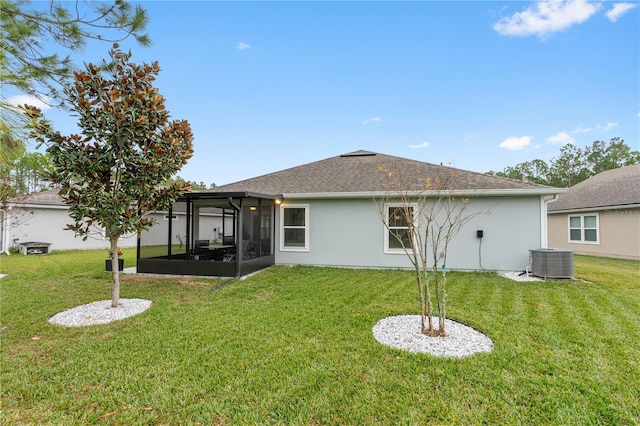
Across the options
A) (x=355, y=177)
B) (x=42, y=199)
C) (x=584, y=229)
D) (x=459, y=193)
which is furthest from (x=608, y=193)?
(x=42, y=199)

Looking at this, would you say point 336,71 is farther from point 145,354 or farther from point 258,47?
point 145,354

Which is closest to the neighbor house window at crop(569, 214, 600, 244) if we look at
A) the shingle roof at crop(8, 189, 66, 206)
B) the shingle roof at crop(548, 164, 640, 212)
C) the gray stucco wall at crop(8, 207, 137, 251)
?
the shingle roof at crop(548, 164, 640, 212)

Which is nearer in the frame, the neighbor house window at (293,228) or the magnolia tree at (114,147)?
the magnolia tree at (114,147)

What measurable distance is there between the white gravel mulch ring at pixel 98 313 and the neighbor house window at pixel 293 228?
477 cm

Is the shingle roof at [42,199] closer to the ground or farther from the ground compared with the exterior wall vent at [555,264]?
farther from the ground

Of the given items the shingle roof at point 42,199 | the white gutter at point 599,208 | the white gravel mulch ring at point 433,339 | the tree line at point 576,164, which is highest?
the tree line at point 576,164

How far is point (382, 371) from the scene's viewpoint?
9.44ft

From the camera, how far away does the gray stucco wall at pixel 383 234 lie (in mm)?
8164

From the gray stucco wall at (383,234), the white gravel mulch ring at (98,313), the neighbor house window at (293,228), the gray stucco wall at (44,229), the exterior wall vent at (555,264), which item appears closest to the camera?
the white gravel mulch ring at (98,313)

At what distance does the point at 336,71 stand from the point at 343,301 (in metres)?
10.3

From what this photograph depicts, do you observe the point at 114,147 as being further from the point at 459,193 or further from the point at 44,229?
the point at 44,229

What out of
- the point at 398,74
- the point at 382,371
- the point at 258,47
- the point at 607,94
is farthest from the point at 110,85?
the point at 607,94

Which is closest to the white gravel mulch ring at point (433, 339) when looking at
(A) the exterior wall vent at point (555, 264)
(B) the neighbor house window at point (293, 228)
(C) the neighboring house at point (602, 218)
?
(A) the exterior wall vent at point (555, 264)

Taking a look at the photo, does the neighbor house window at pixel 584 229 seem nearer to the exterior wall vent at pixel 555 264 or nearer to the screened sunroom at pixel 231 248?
the exterior wall vent at pixel 555 264
